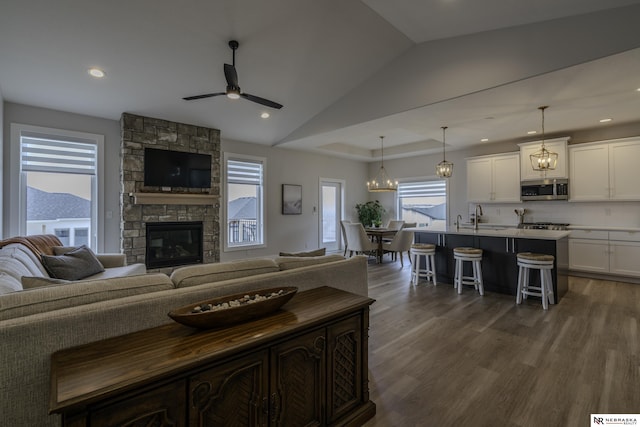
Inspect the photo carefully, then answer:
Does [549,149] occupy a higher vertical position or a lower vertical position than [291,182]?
higher

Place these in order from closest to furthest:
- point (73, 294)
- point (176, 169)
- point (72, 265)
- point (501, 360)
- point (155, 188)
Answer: point (73, 294)
point (501, 360)
point (72, 265)
point (155, 188)
point (176, 169)

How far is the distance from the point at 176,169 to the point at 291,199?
9.21 ft

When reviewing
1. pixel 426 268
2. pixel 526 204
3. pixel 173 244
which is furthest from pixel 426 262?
pixel 173 244

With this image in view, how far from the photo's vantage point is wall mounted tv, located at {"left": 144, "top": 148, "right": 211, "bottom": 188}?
5090 millimetres

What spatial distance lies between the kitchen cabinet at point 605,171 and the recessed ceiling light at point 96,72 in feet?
25.2

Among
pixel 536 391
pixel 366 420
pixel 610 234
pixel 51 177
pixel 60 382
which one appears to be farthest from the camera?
pixel 610 234

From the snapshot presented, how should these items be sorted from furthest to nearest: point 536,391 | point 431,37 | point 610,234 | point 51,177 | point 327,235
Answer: point 327,235 → point 610,234 → point 51,177 → point 431,37 → point 536,391

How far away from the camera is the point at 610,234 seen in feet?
16.0

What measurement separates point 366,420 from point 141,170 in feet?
16.5

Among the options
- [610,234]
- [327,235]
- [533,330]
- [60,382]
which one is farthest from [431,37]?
[327,235]

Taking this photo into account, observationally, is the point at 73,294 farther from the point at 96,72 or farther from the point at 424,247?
the point at 424,247

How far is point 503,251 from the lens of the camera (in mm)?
4402

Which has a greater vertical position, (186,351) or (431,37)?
(431,37)

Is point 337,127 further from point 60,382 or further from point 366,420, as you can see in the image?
point 60,382
